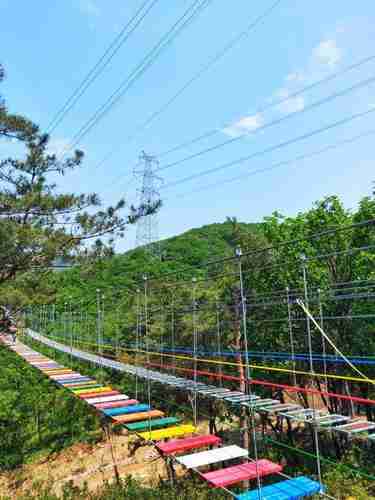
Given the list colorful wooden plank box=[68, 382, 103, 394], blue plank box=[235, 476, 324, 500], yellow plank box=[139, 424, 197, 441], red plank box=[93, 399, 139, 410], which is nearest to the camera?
blue plank box=[235, 476, 324, 500]

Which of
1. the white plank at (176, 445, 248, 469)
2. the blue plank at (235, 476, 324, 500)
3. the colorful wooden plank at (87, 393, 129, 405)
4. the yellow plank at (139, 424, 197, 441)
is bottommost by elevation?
the blue plank at (235, 476, 324, 500)

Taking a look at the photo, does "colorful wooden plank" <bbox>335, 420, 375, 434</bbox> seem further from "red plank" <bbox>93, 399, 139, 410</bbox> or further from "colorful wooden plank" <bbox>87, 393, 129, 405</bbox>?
"colorful wooden plank" <bbox>87, 393, 129, 405</bbox>

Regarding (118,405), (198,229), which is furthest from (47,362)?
(198,229)

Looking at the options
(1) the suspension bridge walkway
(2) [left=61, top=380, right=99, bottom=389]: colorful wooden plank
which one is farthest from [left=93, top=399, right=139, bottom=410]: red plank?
(2) [left=61, top=380, right=99, bottom=389]: colorful wooden plank

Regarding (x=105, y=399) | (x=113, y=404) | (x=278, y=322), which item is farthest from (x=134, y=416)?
(x=278, y=322)

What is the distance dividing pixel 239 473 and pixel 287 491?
13.3 inches

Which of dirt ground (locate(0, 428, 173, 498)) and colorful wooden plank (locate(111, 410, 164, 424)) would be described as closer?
colorful wooden plank (locate(111, 410, 164, 424))

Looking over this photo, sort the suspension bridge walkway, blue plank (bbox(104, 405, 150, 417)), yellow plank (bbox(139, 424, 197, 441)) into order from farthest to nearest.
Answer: blue plank (bbox(104, 405, 150, 417)) < yellow plank (bbox(139, 424, 197, 441)) < the suspension bridge walkway

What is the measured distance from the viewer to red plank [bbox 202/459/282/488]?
250 cm

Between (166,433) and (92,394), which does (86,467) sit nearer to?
(92,394)

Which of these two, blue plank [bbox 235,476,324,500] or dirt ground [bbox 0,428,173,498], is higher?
blue plank [bbox 235,476,324,500]

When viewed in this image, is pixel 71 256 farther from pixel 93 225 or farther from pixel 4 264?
pixel 4 264

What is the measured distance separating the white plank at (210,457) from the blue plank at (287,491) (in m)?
0.44

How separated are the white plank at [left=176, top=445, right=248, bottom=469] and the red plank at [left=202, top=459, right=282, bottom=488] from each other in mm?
136
